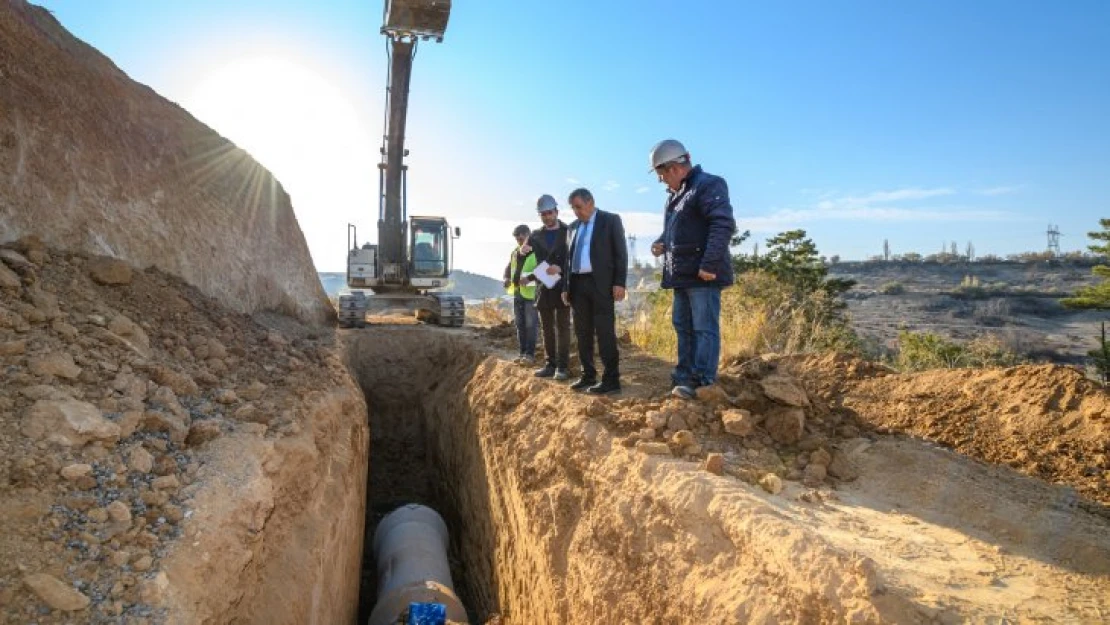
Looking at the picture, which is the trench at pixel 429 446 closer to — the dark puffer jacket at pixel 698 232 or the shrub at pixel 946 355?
the dark puffer jacket at pixel 698 232

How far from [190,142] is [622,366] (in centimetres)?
633

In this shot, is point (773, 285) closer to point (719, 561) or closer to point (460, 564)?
point (460, 564)

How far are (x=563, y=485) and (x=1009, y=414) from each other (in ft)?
10.3

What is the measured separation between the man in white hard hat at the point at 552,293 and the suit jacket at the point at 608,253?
0.65 metres

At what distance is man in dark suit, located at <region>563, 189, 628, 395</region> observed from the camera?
5.20 m

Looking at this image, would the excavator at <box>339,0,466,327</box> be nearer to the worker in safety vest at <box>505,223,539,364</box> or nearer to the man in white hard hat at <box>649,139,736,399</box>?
the worker in safety vest at <box>505,223,539,364</box>

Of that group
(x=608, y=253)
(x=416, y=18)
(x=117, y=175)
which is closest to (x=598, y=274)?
(x=608, y=253)

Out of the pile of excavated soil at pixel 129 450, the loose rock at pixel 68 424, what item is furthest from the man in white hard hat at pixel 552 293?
the loose rock at pixel 68 424

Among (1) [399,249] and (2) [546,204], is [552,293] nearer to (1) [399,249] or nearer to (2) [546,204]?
(2) [546,204]

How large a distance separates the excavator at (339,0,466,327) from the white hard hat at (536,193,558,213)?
6.57 meters

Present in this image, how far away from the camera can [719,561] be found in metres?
3.07

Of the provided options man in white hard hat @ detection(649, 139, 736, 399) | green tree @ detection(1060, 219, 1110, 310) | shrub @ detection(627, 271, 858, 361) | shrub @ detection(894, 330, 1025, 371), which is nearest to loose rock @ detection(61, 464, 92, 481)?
man in white hard hat @ detection(649, 139, 736, 399)

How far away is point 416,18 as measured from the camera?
37.2 feet

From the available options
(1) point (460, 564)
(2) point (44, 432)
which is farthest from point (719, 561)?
(1) point (460, 564)
